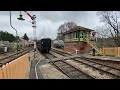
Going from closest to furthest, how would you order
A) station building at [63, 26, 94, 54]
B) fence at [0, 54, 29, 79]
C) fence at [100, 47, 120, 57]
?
fence at [0, 54, 29, 79] → fence at [100, 47, 120, 57] → station building at [63, 26, 94, 54]

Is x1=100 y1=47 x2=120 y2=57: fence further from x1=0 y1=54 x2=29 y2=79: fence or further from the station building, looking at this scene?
x1=0 y1=54 x2=29 y2=79: fence

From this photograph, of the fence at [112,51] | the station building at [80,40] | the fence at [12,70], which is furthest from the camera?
the station building at [80,40]

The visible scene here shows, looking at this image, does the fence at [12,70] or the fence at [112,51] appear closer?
the fence at [12,70]

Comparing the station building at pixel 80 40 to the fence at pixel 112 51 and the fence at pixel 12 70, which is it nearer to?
the fence at pixel 112 51

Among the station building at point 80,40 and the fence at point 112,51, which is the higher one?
the station building at point 80,40

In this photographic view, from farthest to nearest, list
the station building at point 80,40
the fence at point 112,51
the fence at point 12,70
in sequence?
the station building at point 80,40 → the fence at point 112,51 → the fence at point 12,70

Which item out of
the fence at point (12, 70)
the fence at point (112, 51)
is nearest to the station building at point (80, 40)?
the fence at point (112, 51)

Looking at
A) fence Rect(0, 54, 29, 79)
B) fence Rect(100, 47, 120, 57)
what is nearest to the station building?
fence Rect(100, 47, 120, 57)

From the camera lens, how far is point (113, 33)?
A: 37188 mm

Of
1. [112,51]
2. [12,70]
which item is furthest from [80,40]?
[12,70]
